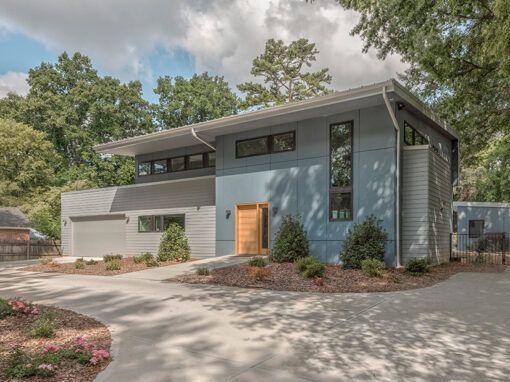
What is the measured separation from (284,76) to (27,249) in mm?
19882

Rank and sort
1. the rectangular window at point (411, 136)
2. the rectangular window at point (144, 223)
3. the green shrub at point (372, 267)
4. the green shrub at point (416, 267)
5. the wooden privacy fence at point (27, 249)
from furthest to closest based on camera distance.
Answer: the wooden privacy fence at point (27, 249) → the rectangular window at point (144, 223) → the rectangular window at point (411, 136) → the green shrub at point (416, 267) → the green shrub at point (372, 267)

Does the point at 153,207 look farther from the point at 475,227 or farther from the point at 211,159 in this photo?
the point at 475,227

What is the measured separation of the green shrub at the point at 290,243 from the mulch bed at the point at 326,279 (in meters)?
0.46

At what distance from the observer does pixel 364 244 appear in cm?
985

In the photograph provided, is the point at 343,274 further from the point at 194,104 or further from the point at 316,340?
the point at 194,104

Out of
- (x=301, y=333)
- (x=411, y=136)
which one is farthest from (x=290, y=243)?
(x=301, y=333)

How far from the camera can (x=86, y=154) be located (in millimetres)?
30344

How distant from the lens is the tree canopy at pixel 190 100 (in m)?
31.1

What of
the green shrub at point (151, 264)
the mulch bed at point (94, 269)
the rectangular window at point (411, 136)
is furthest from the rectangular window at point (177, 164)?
the rectangular window at point (411, 136)

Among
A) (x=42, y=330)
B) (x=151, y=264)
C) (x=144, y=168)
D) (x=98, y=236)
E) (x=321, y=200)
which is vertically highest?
(x=144, y=168)

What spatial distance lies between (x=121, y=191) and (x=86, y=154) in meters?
15.4

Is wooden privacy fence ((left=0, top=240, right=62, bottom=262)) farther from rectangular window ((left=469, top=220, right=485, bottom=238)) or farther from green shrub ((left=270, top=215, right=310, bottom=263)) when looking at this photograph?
rectangular window ((left=469, top=220, right=485, bottom=238))

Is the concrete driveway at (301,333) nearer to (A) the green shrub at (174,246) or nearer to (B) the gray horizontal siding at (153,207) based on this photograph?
(A) the green shrub at (174,246)

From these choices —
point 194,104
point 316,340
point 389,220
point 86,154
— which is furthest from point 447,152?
point 86,154
